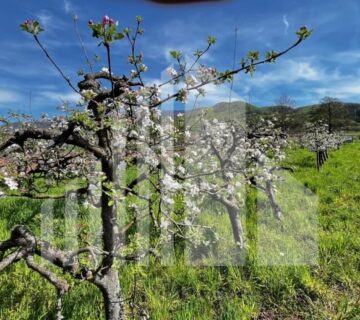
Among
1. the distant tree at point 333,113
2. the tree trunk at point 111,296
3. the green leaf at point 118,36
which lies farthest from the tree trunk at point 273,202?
the distant tree at point 333,113

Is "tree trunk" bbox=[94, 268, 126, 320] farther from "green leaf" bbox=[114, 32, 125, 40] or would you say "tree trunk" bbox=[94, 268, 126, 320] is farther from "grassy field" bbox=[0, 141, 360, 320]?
"green leaf" bbox=[114, 32, 125, 40]

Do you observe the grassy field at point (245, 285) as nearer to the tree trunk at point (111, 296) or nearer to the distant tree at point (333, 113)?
the tree trunk at point (111, 296)

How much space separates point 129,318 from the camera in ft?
14.9

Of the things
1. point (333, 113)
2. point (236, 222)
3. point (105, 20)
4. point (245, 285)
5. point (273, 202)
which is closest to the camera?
point (105, 20)

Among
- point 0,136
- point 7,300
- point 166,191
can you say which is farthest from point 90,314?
point 0,136

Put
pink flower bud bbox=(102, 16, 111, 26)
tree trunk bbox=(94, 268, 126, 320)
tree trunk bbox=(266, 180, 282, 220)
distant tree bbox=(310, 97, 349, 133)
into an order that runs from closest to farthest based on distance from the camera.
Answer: pink flower bud bbox=(102, 16, 111, 26) → tree trunk bbox=(94, 268, 126, 320) → tree trunk bbox=(266, 180, 282, 220) → distant tree bbox=(310, 97, 349, 133)

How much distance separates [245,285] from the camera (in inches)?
217

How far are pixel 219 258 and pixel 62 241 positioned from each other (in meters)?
2.57

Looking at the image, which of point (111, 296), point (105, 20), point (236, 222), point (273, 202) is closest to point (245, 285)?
point (236, 222)

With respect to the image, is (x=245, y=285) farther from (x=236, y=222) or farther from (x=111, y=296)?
(x=111, y=296)

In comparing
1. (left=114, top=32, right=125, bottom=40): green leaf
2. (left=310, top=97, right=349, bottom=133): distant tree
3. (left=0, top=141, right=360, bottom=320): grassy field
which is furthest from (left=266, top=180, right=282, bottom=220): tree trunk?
(left=310, top=97, right=349, bottom=133): distant tree

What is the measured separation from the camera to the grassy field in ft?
15.6

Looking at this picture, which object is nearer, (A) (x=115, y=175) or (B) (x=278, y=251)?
(A) (x=115, y=175)

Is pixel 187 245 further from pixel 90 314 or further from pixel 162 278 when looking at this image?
pixel 90 314
